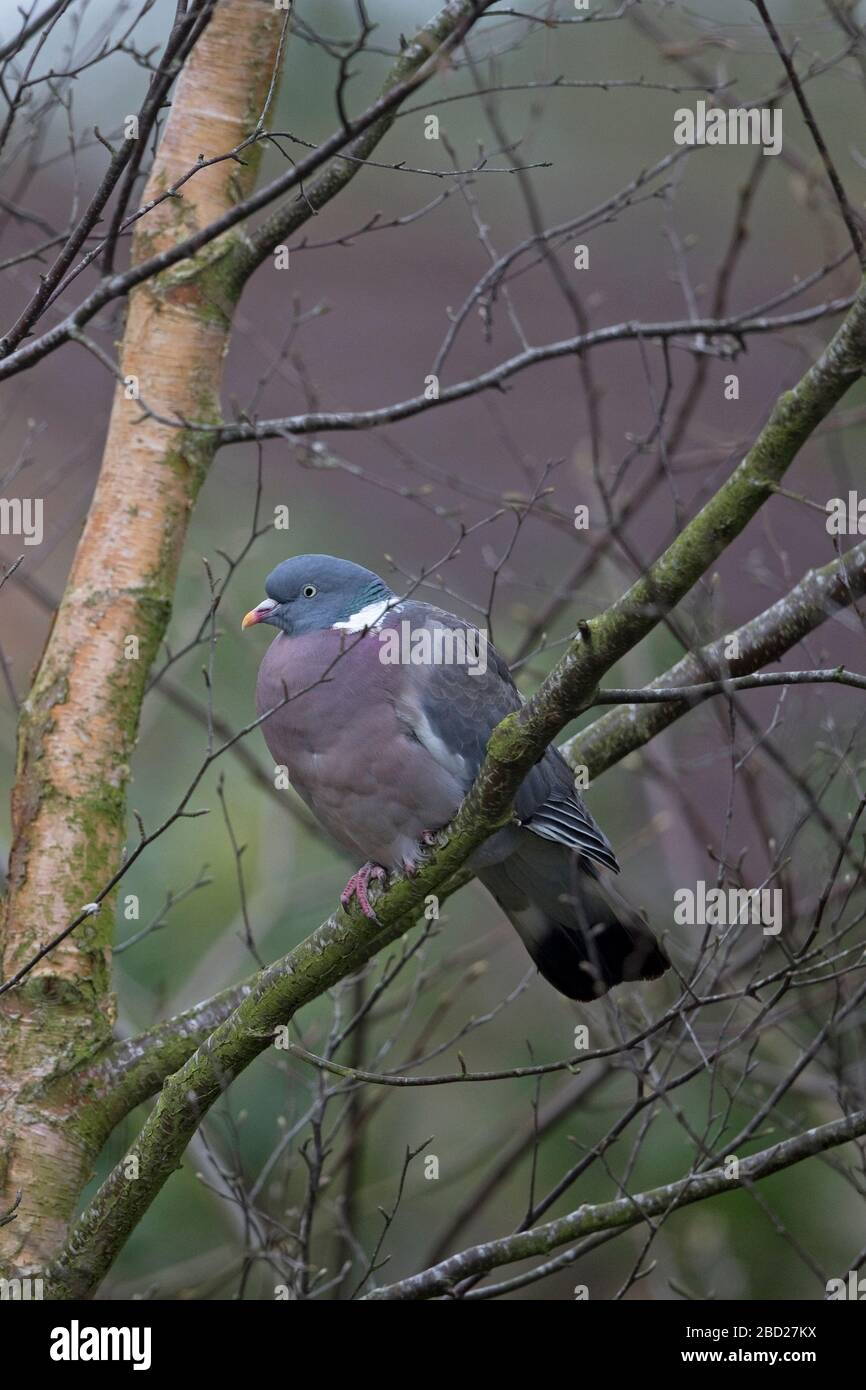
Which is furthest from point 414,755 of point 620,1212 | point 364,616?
point 620,1212

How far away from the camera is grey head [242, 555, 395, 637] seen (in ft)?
12.2

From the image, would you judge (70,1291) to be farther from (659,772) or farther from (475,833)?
(659,772)

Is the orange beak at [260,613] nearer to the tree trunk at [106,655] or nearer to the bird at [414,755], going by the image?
the bird at [414,755]

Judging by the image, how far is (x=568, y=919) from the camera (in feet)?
12.4

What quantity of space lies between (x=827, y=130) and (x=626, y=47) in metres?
2.02

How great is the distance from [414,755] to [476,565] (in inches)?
251

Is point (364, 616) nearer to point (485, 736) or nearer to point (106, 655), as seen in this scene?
point (485, 736)

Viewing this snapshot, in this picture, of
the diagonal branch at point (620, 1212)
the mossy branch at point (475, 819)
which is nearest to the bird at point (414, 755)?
the mossy branch at point (475, 819)

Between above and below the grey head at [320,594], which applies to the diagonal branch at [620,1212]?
below

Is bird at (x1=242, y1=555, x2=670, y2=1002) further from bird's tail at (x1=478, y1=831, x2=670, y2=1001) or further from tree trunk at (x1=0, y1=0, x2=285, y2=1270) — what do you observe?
tree trunk at (x1=0, y1=0, x2=285, y2=1270)

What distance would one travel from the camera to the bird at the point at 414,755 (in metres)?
3.46

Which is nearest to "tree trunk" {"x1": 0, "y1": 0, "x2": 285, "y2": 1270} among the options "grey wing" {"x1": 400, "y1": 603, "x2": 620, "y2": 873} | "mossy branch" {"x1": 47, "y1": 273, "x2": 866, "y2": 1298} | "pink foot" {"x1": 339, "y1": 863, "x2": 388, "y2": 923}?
"mossy branch" {"x1": 47, "y1": 273, "x2": 866, "y2": 1298}

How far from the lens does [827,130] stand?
9352mm
